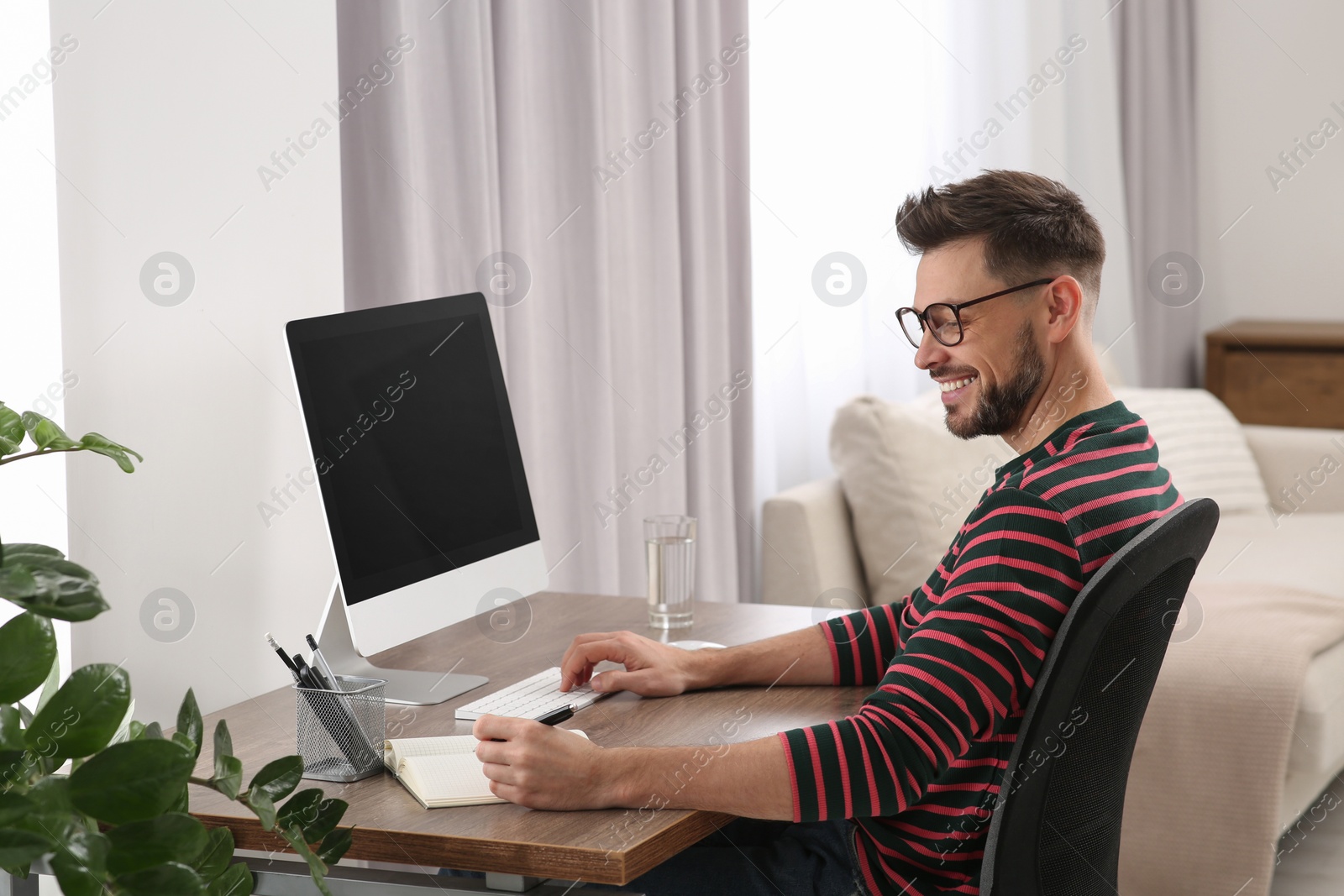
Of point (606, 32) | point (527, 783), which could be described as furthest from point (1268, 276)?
point (527, 783)

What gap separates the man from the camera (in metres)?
1.11

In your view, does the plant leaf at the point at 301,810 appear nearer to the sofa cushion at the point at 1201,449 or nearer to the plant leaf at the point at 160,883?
the plant leaf at the point at 160,883

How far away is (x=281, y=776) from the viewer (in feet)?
2.77

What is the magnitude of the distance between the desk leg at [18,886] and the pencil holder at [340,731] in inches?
10.4

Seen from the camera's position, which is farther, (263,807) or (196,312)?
(196,312)

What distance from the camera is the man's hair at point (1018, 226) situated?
1.30 meters

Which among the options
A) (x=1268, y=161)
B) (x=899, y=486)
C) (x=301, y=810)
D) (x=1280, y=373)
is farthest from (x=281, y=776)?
(x=1268, y=161)

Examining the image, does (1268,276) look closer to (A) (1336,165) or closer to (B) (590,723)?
(A) (1336,165)

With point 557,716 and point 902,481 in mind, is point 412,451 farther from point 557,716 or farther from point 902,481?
point 902,481

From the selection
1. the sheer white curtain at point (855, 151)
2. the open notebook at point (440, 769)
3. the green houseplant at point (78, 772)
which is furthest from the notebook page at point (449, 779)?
the sheer white curtain at point (855, 151)

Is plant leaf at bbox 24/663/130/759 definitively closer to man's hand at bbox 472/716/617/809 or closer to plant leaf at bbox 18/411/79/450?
plant leaf at bbox 18/411/79/450

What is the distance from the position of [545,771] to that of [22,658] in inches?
21.8

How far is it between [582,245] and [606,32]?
397 mm

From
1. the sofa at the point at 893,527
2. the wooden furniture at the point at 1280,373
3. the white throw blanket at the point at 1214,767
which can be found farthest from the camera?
the wooden furniture at the point at 1280,373
